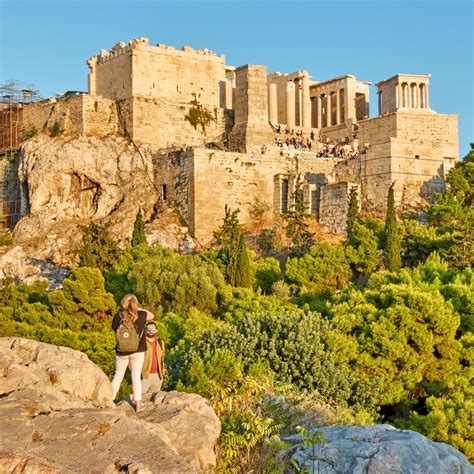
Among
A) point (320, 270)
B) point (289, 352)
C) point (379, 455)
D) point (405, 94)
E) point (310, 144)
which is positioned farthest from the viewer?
point (405, 94)

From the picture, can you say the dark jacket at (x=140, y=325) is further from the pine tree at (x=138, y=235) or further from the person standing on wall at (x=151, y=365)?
the pine tree at (x=138, y=235)

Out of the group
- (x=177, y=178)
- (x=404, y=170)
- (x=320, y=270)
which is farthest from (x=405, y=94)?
(x=320, y=270)

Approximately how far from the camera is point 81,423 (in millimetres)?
7680

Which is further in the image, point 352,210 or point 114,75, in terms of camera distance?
Result: point 114,75

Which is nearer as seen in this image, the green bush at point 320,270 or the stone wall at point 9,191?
the green bush at point 320,270

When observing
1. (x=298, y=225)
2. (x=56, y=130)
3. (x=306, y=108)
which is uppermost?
(x=306, y=108)

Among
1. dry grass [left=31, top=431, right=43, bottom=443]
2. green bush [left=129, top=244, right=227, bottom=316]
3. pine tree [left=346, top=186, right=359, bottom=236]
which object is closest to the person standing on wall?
dry grass [left=31, top=431, right=43, bottom=443]

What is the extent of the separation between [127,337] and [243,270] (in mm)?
18993

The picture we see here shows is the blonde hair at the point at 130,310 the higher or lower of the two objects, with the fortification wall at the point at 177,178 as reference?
lower

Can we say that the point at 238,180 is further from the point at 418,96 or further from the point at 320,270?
the point at 418,96

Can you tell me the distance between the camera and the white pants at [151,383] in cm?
1021

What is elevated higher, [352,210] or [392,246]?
[352,210]

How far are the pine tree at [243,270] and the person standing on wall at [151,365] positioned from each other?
59.1 ft

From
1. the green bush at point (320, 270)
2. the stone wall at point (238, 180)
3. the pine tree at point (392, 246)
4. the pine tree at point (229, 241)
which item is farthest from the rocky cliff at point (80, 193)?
the pine tree at point (392, 246)
